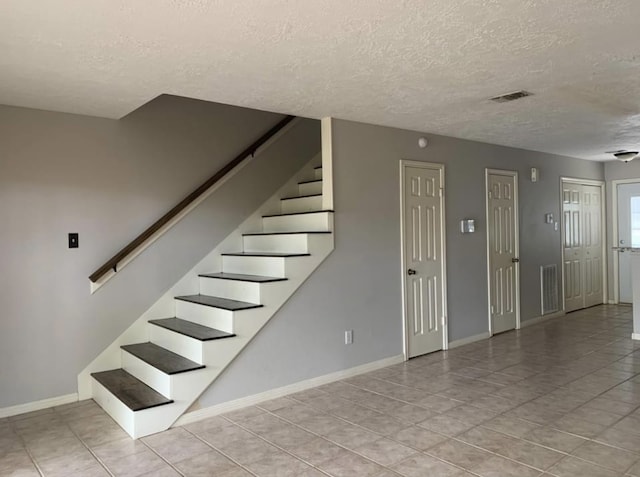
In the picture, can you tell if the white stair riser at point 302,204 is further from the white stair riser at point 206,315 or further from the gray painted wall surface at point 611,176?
the gray painted wall surface at point 611,176

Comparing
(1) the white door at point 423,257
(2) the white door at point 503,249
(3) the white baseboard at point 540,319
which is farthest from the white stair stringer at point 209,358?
(3) the white baseboard at point 540,319

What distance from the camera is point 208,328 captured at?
3.87m

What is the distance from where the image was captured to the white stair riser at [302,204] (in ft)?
15.8

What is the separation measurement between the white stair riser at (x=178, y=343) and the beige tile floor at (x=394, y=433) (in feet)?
1.61

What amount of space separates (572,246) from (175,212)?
6.08 metres

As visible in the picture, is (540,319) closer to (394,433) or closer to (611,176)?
(611,176)

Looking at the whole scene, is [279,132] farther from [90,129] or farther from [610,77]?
[610,77]

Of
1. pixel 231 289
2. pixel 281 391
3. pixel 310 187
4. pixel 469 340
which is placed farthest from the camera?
pixel 469 340

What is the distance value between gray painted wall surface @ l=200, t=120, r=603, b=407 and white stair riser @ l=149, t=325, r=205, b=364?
0.28 m

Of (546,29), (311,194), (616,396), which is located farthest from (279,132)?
(616,396)

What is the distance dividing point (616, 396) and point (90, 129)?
470 cm

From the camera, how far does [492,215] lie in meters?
5.93

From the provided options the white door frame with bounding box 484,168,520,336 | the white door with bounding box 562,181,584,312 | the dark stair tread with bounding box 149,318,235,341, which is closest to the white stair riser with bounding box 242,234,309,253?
the dark stair tread with bounding box 149,318,235,341

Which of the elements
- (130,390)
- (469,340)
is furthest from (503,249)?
(130,390)
